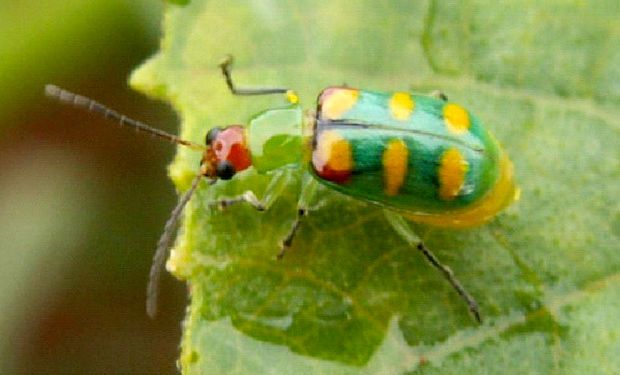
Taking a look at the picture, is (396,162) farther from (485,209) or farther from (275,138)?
(275,138)

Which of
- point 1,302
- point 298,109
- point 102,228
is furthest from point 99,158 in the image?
point 298,109

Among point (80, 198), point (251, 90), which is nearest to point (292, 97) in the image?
point (251, 90)

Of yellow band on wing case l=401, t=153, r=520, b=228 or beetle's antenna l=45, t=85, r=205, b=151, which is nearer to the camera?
yellow band on wing case l=401, t=153, r=520, b=228

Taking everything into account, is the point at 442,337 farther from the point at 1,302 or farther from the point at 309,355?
the point at 1,302

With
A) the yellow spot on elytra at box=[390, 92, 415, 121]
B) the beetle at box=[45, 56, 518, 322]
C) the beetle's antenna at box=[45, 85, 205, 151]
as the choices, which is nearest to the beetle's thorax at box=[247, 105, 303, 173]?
the beetle at box=[45, 56, 518, 322]

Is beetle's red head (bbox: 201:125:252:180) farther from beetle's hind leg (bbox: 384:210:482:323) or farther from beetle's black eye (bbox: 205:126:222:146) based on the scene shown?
beetle's hind leg (bbox: 384:210:482:323)

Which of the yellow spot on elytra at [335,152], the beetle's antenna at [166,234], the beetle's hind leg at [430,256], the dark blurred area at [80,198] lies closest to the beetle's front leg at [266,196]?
the beetle's antenna at [166,234]
